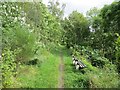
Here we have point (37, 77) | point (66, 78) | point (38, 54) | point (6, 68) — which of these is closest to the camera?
point (6, 68)

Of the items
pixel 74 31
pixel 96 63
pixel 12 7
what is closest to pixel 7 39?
pixel 12 7

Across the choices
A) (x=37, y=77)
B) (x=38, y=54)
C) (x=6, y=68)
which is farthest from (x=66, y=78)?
(x=6, y=68)

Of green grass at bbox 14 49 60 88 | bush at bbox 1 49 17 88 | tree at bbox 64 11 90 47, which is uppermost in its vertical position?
tree at bbox 64 11 90 47

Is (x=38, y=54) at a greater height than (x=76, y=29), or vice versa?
(x=76, y=29)

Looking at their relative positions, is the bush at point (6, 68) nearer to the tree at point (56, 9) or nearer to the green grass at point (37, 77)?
the green grass at point (37, 77)

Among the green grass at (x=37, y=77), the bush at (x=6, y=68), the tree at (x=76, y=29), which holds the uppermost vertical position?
the tree at (x=76, y=29)

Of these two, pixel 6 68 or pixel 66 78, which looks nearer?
pixel 6 68

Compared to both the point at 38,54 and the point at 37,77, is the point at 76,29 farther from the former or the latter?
the point at 37,77

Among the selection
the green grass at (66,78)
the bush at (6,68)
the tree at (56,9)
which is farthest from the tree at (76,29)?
the bush at (6,68)

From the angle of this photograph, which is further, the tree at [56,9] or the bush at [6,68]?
the tree at [56,9]

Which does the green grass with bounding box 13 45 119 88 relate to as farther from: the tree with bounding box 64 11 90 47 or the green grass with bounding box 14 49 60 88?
the tree with bounding box 64 11 90 47

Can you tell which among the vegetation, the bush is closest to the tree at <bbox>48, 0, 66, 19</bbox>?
the vegetation

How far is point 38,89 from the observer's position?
5754mm

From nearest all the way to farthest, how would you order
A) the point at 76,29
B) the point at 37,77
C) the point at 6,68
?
the point at 6,68, the point at 37,77, the point at 76,29
